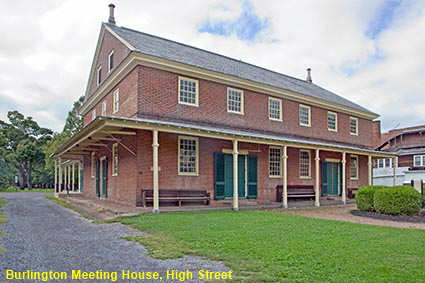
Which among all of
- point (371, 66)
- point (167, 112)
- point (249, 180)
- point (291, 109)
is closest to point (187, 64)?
point (167, 112)

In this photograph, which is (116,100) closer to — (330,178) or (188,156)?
(188,156)

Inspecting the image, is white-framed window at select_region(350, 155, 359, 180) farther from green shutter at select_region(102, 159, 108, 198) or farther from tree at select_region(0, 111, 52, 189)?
tree at select_region(0, 111, 52, 189)

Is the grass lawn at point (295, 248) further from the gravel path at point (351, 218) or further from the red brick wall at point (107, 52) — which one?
the red brick wall at point (107, 52)

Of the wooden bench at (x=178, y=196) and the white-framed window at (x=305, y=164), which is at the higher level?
the white-framed window at (x=305, y=164)

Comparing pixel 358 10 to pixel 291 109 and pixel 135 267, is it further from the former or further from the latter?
pixel 135 267

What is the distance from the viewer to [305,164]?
746 inches

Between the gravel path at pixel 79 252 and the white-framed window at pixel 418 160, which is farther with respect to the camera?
the white-framed window at pixel 418 160

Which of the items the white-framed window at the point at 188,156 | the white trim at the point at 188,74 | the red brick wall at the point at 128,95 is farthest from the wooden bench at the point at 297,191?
the red brick wall at the point at 128,95

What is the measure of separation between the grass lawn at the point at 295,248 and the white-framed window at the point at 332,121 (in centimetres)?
1307

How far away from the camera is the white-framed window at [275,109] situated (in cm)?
1777

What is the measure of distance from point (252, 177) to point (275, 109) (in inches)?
166

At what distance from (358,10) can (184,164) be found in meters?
8.86

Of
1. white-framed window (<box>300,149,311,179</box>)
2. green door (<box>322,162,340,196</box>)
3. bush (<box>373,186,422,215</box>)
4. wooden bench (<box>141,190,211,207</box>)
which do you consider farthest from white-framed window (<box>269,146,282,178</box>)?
bush (<box>373,186,422,215</box>)

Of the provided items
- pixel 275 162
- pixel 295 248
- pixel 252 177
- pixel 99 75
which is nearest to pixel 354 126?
pixel 275 162
